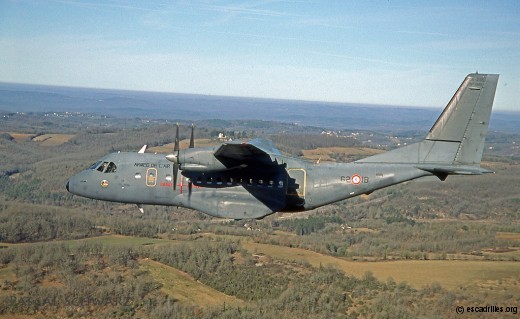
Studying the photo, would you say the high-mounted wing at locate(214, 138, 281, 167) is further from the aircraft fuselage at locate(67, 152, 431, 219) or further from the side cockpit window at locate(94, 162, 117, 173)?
the side cockpit window at locate(94, 162, 117, 173)

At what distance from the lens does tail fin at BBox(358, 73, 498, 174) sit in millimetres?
21500

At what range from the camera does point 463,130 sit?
72.2 feet

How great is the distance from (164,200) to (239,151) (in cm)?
656

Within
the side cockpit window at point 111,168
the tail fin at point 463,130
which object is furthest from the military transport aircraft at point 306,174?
the side cockpit window at point 111,168

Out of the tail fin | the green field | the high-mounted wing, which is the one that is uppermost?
the tail fin

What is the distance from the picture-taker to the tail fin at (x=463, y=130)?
21.5m

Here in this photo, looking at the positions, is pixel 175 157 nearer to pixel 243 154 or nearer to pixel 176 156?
pixel 176 156

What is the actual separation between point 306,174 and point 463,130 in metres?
8.43

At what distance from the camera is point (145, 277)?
4934 centimetres

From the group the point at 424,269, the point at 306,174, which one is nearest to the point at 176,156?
the point at 306,174

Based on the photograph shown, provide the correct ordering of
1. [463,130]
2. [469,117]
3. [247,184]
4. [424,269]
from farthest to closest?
1. [424,269]
2. [247,184]
3. [463,130]
4. [469,117]

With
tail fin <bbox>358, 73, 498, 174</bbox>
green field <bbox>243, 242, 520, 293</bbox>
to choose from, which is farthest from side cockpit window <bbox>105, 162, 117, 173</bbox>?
green field <bbox>243, 242, 520, 293</bbox>

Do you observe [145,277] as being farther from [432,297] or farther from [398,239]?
[398,239]

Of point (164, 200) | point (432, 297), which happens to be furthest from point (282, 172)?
point (432, 297)
